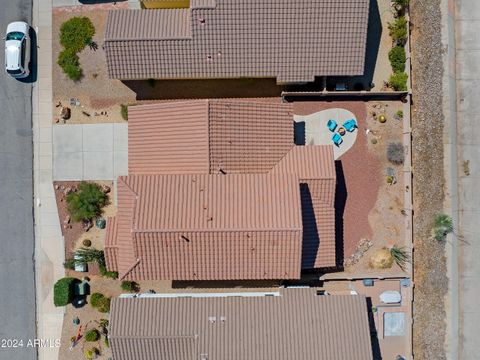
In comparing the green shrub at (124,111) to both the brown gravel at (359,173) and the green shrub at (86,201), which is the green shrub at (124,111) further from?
the brown gravel at (359,173)

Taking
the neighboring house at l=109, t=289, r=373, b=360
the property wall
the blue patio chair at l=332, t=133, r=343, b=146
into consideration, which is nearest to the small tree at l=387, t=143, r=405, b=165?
the blue patio chair at l=332, t=133, r=343, b=146

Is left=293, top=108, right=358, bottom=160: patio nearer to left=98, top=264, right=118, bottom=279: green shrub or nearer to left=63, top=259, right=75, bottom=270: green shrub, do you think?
left=98, top=264, right=118, bottom=279: green shrub

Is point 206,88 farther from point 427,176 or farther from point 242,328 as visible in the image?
point 427,176

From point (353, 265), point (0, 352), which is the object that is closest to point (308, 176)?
point (353, 265)

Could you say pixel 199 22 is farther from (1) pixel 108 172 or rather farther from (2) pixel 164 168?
(1) pixel 108 172

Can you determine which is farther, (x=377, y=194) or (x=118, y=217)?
(x=377, y=194)

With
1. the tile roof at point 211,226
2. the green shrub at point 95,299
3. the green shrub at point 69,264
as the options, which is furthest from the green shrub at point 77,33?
the green shrub at point 95,299

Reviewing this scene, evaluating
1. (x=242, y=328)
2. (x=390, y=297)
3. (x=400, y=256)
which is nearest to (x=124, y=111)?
(x=242, y=328)
